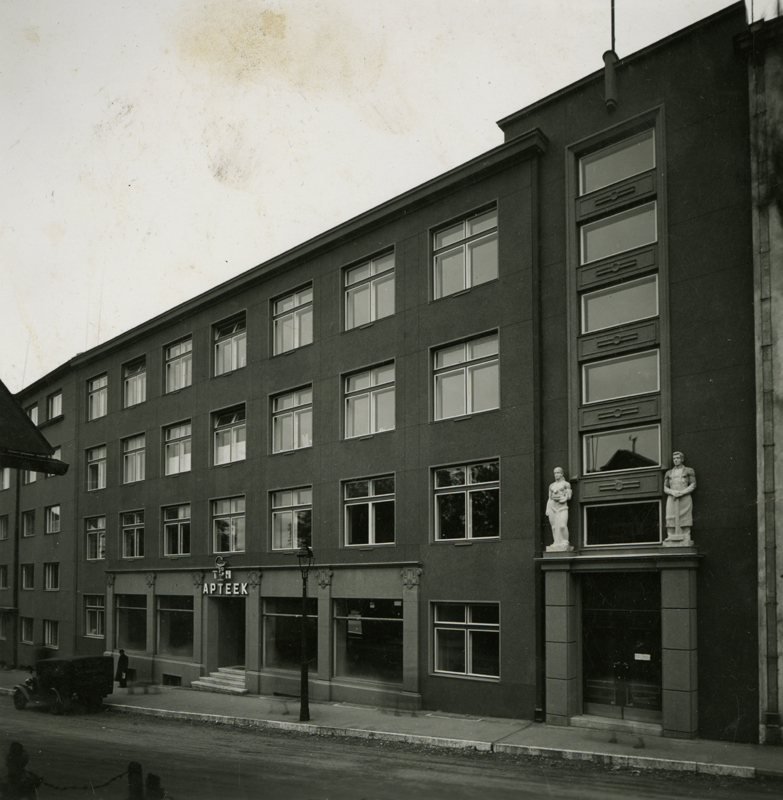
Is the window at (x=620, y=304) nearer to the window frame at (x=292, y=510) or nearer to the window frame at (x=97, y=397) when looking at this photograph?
the window frame at (x=292, y=510)

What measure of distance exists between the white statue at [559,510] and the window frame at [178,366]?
59.1 feet

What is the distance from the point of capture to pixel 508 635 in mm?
20984

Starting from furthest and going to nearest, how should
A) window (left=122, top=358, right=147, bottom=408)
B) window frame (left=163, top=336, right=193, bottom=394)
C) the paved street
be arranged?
window (left=122, top=358, right=147, bottom=408), window frame (left=163, top=336, right=193, bottom=394), the paved street

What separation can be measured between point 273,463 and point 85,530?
15844 millimetres

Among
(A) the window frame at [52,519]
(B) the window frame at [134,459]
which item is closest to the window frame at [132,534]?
(B) the window frame at [134,459]

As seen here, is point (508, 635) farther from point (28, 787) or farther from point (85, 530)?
point (85, 530)

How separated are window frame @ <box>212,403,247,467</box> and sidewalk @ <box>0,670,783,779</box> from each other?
833cm

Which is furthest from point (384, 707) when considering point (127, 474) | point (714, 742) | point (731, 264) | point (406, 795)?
point (127, 474)

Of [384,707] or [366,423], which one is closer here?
[384,707]

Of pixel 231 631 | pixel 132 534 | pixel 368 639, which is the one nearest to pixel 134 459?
pixel 132 534

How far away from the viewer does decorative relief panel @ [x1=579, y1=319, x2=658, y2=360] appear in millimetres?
19422

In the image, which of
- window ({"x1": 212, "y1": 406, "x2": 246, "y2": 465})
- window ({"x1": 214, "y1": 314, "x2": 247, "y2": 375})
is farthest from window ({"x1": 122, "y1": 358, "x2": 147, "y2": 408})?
window ({"x1": 212, "y1": 406, "x2": 246, "y2": 465})

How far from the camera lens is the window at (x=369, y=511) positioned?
81.5 ft

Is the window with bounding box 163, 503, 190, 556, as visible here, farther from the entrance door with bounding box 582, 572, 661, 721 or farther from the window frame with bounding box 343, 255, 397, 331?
the entrance door with bounding box 582, 572, 661, 721
